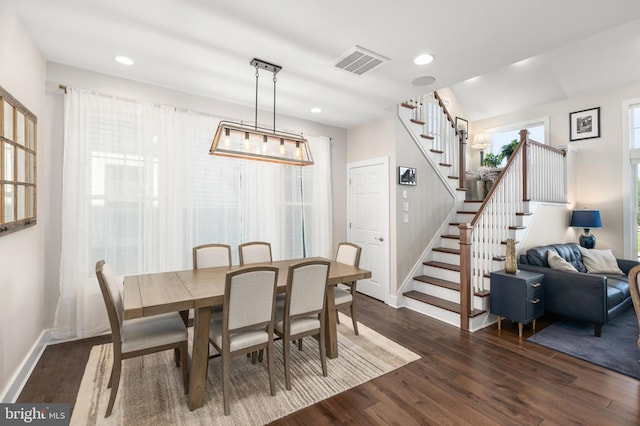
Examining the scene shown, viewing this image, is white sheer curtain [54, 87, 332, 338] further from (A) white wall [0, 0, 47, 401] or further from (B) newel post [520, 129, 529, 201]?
(B) newel post [520, 129, 529, 201]

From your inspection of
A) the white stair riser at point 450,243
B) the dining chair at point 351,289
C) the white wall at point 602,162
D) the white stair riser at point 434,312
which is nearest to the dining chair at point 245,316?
the dining chair at point 351,289

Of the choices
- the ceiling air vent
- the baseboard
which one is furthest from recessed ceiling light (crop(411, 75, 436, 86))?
the baseboard

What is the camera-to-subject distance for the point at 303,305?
232 centimetres

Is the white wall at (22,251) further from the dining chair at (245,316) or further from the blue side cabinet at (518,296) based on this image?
the blue side cabinet at (518,296)

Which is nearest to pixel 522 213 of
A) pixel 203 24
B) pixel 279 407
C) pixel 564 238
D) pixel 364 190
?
pixel 564 238

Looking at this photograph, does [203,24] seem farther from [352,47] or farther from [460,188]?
[460,188]

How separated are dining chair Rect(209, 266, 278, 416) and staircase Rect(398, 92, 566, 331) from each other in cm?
239

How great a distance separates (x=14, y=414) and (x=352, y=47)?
3387 mm

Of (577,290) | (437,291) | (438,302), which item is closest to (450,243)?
(437,291)

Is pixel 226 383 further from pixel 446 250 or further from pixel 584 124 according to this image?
pixel 584 124

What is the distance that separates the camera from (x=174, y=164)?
3.46 meters

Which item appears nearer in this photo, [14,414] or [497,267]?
[14,414]

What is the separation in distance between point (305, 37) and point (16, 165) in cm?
238

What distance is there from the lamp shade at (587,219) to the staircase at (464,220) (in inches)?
14.5
